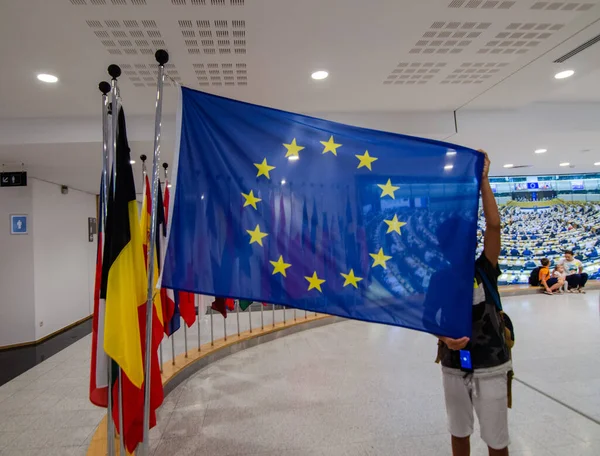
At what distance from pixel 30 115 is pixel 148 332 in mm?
4072

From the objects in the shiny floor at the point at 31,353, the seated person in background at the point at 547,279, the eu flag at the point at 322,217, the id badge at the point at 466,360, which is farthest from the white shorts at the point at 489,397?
the seated person in background at the point at 547,279

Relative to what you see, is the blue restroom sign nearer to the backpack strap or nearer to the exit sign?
the exit sign

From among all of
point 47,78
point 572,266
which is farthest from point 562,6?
point 572,266

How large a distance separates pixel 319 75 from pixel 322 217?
7.66 ft

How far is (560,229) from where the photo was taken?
9.61 metres

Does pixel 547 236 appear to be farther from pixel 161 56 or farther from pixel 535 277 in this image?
pixel 161 56

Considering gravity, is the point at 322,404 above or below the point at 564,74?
below

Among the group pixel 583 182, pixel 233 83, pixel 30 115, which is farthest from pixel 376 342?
pixel 583 182

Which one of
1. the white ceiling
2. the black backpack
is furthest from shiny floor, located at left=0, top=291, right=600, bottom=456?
the black backpack

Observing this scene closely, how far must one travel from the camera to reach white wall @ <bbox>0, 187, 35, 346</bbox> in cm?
599

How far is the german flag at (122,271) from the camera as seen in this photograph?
1661mm

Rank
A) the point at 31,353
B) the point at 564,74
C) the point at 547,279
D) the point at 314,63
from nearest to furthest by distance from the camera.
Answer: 1. the point at 314,63
2. the point at 564,74
3. the point at 31,353
4. the point at 547,279

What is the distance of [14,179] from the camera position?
5578 mm

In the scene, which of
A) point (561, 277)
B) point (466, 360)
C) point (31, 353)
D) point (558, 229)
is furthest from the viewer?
point (558, 229)
